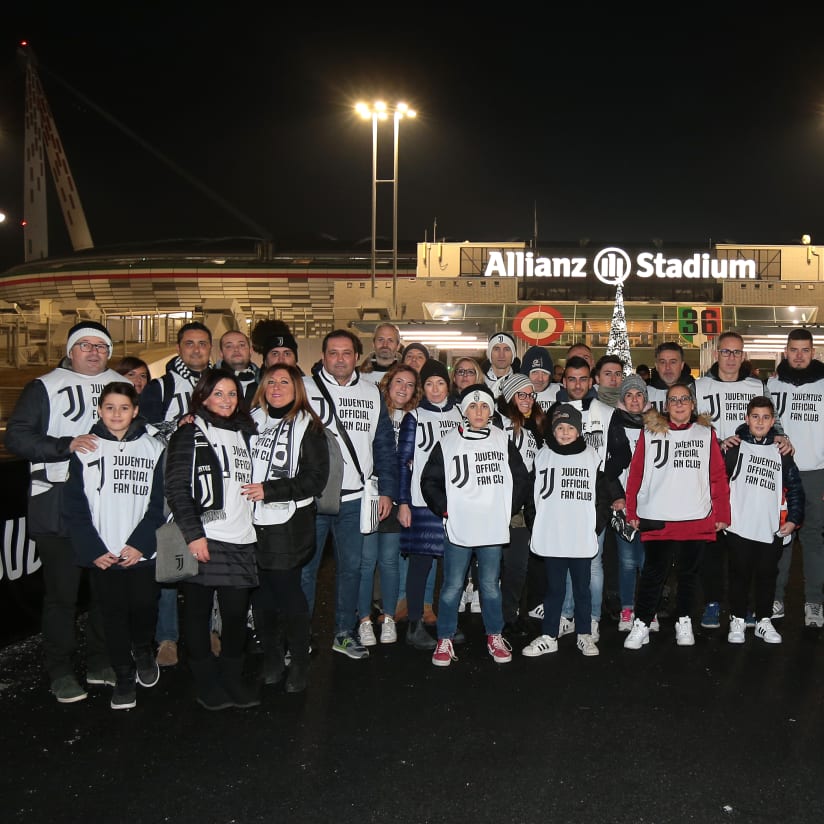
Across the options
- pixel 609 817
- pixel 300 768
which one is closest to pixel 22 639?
pixel 300 768

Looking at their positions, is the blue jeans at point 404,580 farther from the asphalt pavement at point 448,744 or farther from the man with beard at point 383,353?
the man with beard at point 383,353

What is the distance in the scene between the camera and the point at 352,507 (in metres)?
5.41

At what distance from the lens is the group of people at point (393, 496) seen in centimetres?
444

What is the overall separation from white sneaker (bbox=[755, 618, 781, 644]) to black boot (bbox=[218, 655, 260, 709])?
11.5ft

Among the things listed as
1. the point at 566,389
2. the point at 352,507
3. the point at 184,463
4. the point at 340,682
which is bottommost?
the point at 340,682

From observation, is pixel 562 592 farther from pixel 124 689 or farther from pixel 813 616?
pixel 124 689

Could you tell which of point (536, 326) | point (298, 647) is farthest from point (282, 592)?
point (536, 326)

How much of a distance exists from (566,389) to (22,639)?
176 inches

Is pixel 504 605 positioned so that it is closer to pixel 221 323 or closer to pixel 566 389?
pixel 566 389

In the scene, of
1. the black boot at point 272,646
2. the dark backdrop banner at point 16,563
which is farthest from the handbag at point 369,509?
the dark backdrop banner at point 16,563

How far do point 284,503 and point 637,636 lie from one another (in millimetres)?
2629

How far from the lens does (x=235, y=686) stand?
14.4 feet

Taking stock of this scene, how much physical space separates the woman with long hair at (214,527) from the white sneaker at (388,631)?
132 cm

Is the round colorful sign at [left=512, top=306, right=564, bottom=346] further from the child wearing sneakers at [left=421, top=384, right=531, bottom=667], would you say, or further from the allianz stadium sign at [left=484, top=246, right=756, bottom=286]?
the child wearing sneakers at [left=421, top=384, right=531, bottom=667]
